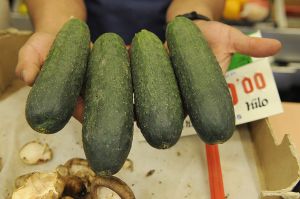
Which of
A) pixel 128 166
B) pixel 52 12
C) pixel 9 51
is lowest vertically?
pixel 128 166

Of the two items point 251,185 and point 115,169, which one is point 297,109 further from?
point 115,169

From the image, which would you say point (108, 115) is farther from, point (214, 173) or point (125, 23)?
point (125, 23)

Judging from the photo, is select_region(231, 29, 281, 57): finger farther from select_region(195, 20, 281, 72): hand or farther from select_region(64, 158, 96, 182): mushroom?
select_region(64, 158, 96, 182): mushroom

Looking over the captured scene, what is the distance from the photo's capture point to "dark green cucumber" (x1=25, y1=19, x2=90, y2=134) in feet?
2.15

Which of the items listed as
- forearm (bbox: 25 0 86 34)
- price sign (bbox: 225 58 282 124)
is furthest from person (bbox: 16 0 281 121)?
price sign (bbox: 225 58 282 124)

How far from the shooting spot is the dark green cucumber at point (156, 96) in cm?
64

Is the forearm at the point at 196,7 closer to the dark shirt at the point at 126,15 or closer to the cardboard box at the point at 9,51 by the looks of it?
the dark shirt at the point at 126,15

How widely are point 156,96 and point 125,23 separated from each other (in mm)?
592

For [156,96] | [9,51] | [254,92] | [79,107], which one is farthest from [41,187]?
[254,92]

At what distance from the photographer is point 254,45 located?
0.87 metres

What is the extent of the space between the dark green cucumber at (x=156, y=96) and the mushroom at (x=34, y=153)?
1.12 ft

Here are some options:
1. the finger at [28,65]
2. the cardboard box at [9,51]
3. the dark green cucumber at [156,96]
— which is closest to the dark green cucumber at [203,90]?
the dark green cucumber at [156,96]

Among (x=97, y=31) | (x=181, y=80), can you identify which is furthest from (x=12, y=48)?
(x=181, y=80)

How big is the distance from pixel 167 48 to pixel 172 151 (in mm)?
280
